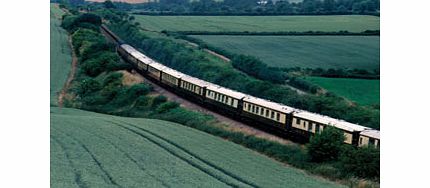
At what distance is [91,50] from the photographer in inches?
1784

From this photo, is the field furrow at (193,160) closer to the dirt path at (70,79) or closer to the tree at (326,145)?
the tree at (326,145)

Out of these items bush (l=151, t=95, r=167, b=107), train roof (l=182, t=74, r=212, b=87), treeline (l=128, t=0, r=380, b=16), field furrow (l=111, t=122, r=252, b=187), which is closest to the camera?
field furrow (l=111, t=122, r=252, b=187)

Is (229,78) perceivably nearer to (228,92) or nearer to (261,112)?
(228,92)

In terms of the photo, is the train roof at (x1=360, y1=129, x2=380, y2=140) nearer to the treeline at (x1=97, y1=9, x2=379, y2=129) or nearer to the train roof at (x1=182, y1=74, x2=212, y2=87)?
the treeline at (x1=97, y1=9, x2=379, y2=129)

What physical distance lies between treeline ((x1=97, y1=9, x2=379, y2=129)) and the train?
10.5ft

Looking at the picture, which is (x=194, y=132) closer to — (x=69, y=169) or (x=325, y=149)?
(x=325, y=149)

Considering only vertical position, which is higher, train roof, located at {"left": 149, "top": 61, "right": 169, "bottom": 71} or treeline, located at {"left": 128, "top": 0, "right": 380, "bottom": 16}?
treeline, located at {"left": 128, "top": 0, "right": 380, "bottom": 16}

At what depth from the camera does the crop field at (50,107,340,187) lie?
616 inches

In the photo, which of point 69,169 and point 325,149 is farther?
point 325,149

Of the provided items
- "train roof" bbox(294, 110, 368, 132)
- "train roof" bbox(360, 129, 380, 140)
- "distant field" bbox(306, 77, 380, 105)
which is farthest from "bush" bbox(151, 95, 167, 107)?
"train roof" bbox(360, 129, 380, 140)

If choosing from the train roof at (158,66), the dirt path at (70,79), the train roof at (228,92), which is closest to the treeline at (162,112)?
the dirt path at (70,79)

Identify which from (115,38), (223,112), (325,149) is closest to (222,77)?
(223,112)

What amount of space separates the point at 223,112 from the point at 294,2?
31.0 meters

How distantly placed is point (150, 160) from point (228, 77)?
23.4 metres
